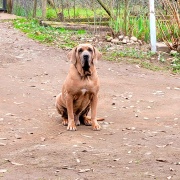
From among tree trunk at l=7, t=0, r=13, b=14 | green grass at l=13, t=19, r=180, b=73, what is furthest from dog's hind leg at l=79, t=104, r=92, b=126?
tree trunk at l=7, t=0, r=13, b=14

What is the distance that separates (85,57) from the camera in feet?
22.4

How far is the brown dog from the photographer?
270 inches

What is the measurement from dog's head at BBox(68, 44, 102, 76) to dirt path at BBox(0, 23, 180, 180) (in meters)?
0.80

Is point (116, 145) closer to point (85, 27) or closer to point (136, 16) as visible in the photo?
point (136, 16)

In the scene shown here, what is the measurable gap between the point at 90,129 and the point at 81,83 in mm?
638

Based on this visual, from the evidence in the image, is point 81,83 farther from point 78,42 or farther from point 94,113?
point 78,42

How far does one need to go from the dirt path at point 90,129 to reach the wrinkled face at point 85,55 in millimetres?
844

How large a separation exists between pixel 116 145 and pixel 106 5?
9.61 m

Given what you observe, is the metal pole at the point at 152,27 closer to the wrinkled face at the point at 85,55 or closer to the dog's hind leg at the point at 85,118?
the dog's hind leg at the point at 85,118

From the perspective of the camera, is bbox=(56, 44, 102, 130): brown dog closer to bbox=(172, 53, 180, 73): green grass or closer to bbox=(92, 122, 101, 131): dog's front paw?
bbox=(92, 122, 101, 131): dog's front paw

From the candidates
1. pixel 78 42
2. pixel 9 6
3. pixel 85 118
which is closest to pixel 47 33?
pixel 78 42

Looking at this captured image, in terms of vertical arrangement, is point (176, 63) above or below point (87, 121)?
above

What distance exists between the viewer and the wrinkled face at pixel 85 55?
6832 millimetres

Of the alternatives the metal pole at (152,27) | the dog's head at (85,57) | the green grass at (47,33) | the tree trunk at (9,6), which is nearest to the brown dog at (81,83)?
the dog's head at (85,57)
